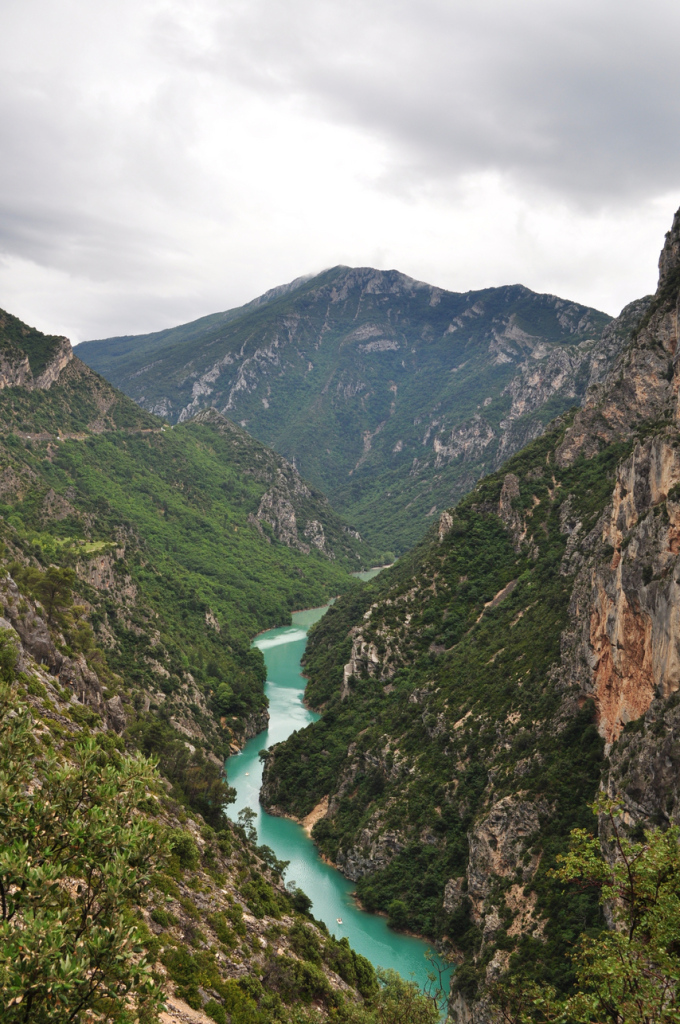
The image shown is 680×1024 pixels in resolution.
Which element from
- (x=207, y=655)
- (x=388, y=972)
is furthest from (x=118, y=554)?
(x=388, y=972)

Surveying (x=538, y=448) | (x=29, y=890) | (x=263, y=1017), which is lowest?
(x=263, y=1017)

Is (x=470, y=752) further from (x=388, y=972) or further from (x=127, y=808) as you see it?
(x=127, y=808)

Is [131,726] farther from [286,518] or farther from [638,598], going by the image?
[286,518]

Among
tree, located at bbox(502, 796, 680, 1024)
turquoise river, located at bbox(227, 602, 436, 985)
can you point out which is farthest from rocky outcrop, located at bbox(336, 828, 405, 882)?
tree, located at bbox(502, 796, 680, 1024)

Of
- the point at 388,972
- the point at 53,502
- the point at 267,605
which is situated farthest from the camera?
the point at 267,605

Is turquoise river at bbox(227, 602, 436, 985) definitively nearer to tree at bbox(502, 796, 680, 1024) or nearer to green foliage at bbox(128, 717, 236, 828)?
green foliage at bbox(128, 717, 236, 828)

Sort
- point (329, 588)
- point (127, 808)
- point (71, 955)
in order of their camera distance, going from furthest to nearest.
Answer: point (329, 588) < point (127, 808) < point (71, 955)

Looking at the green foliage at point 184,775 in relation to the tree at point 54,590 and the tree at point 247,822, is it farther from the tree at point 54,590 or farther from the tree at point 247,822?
the tree at point 54,590
